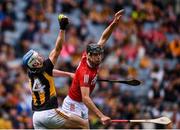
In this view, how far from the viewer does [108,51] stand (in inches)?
962

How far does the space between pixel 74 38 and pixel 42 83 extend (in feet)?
35.6

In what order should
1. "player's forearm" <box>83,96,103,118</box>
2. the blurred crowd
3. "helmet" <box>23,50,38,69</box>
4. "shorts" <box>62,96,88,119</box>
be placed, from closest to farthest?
"player's forearm" <box>83,96,103,118</box>, "helmet" <box>23,50,38,69</box>, "shorts" <box>62,96,88,119</box>, the blurred crowd

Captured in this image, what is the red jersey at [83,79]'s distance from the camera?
1341cm

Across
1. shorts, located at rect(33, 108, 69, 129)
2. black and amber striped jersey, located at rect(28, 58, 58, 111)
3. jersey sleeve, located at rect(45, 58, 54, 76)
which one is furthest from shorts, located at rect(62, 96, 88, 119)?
jersey sleeve, located at rect(45, 58, 54, 76)

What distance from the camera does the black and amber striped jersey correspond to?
13.4 meters

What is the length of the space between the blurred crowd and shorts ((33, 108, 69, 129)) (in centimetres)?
557

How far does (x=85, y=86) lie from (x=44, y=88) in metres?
0.65

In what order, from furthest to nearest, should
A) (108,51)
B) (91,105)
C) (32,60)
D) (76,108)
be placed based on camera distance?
(108,51)
(76,108)
(32,60)
(91,105)

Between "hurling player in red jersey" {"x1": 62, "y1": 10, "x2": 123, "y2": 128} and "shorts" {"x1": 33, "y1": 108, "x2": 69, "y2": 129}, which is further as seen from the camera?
"shorts" {"x1": 33, "y1": 108, "x2": 69, "y2": 129}

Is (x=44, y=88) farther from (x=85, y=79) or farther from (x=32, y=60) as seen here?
(x=85, y=79)

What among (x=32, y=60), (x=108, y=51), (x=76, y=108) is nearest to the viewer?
(x=32, y=60)

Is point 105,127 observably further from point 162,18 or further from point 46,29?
point 162,18

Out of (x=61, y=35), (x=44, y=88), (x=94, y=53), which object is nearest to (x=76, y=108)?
(x=44, y=88)

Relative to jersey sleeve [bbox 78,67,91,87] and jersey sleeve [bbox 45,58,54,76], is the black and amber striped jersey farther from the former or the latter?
jersey sleeve [bbox 78,67,91,87]
